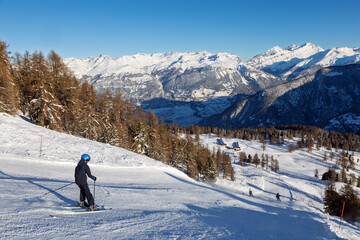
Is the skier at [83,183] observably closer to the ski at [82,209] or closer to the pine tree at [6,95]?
the ski at [82,209]

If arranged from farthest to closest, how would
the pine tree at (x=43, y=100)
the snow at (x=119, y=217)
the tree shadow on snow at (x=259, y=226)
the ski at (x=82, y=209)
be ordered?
the pine tree at (x=43, y=100)
the ski at (x=82, y=209)
the tree shadow on snow at (x=259, y=226)
the snow at (x=119, y=217)

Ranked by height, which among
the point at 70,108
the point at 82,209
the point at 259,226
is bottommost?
the point at 259,226

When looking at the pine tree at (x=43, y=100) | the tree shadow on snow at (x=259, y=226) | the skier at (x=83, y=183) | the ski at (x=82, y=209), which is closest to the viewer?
the tree shadow on snow at (x=259, y=226)

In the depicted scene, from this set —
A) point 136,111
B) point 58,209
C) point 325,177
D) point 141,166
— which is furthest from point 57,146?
point 325,177

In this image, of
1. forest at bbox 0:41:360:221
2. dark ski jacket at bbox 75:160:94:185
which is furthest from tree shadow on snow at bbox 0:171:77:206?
forest at bbox 0:41:360:221

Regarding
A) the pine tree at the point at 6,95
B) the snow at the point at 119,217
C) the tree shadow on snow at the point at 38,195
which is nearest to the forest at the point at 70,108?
the pine tree at the point at 6,95

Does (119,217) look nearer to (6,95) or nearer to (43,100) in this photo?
(6,95)

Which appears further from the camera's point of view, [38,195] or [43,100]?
[43,100]

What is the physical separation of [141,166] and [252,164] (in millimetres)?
126603

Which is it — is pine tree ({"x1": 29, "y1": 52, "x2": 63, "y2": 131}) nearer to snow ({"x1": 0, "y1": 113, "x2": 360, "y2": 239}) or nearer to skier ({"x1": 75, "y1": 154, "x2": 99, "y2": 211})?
snow ({"x1": 0, "y1": 113, "x2": 360, "y2": 239})

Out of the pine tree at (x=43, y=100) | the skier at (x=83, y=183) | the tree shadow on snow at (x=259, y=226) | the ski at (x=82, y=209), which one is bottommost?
the tree shadow on snow at (x=259, y=226)

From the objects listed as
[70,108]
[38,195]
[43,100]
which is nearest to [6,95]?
[43,100]

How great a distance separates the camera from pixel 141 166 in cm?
2444

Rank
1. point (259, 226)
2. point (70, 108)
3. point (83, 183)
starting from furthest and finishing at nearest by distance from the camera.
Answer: point (70, 108) → point (259, 226) → point (83, 183)
